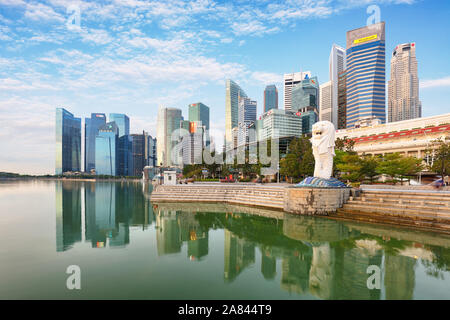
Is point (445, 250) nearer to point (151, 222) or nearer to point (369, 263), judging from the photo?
point (369, 263)

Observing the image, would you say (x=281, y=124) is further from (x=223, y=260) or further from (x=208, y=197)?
(x=223, y=260)

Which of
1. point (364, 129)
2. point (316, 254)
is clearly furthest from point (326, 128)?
point (364, 129)

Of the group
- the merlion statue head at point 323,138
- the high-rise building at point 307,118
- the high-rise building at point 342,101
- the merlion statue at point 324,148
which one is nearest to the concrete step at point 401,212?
the merlion statue at point 324,148

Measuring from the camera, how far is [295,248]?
47.3ft

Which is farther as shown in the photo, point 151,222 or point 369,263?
point 151,222

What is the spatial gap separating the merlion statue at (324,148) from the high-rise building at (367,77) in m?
110

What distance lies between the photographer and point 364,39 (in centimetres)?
12650

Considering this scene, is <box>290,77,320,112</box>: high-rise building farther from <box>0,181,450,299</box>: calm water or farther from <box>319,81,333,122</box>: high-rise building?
<box>0,181,450,299</box>: calm water

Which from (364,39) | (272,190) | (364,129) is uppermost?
(364,39)

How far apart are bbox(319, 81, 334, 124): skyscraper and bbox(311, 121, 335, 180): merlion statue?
16496 cm

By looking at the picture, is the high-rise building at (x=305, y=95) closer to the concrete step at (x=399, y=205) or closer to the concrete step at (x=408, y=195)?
the concrete step at (x=408, y=195)

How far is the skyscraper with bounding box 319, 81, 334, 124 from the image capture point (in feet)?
574

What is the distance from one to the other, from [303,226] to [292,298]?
11909 millimetres
